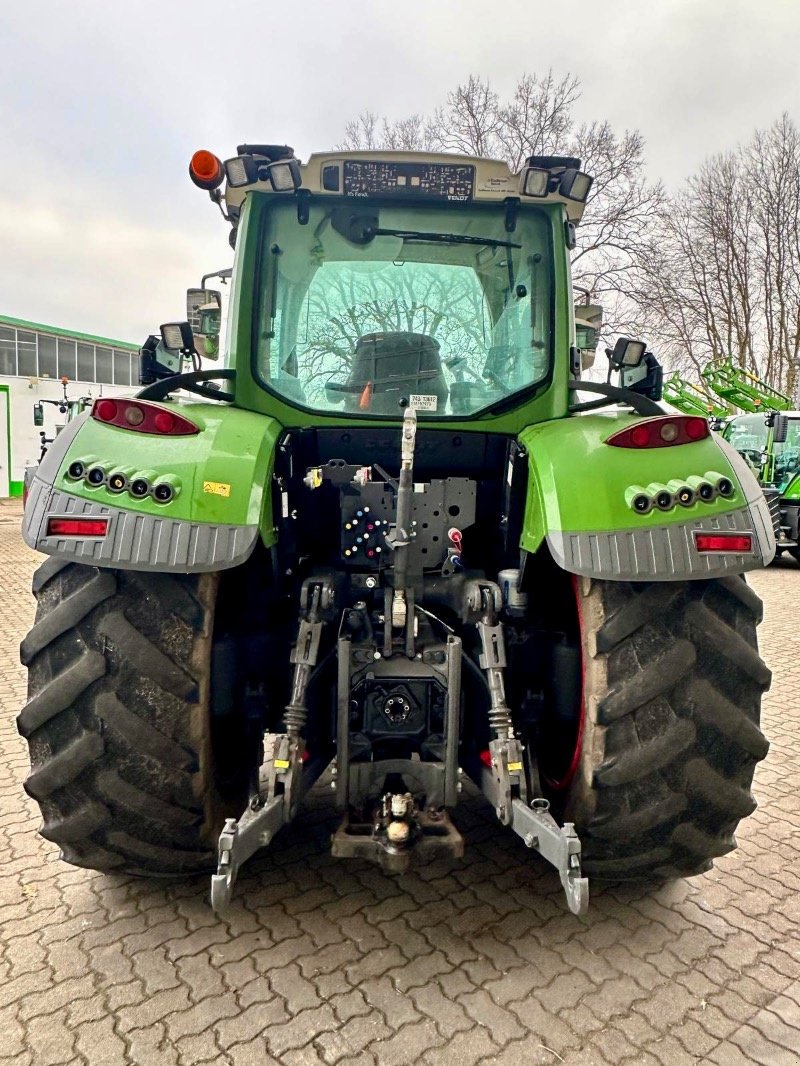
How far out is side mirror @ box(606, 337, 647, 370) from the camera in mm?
3023

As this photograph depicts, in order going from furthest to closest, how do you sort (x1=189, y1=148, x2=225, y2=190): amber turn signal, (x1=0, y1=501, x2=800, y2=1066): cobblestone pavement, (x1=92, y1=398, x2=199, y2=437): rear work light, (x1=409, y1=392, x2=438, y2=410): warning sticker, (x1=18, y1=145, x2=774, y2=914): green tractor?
(x1=409, y1=392, x2=438, y2=410): warning sticker, (x1=189, y1=148, x2=225, y2=190): amber turn signal, (x1=92, y1=398, x2=199, y2=437): rear work light, (x1=18, y1=145, x2=774, y2=914): green tractor, (x1=0, y1=501, x2=800, y2=1066): cobblestone pavement

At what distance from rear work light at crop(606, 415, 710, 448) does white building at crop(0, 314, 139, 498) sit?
26488 mm

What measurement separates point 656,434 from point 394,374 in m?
1.16

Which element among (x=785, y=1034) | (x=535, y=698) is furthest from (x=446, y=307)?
(x=785, y=1034)

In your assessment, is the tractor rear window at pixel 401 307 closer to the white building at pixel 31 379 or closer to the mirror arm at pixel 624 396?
the mirror arm at pixel 624 396

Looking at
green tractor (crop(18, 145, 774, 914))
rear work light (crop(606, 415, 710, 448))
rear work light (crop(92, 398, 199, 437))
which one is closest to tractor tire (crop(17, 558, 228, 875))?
green tractor (crop(18, 145, 774, 914))

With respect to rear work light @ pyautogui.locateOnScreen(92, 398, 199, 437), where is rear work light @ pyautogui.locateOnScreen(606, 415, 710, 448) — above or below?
below

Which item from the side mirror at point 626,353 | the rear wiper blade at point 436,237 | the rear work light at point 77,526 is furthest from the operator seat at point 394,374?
the rear work light at point 77,526

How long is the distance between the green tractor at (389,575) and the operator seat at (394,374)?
1cm

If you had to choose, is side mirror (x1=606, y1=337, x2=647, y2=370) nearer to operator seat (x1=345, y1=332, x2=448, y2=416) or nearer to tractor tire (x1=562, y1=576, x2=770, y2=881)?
operator seat (x1=345, y1=332, x2=448, y2=416)

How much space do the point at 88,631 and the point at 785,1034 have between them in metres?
2.24

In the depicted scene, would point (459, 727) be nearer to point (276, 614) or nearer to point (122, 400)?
point (276, 614)

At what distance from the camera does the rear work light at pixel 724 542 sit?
2.07 metres

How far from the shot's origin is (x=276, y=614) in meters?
2.77
